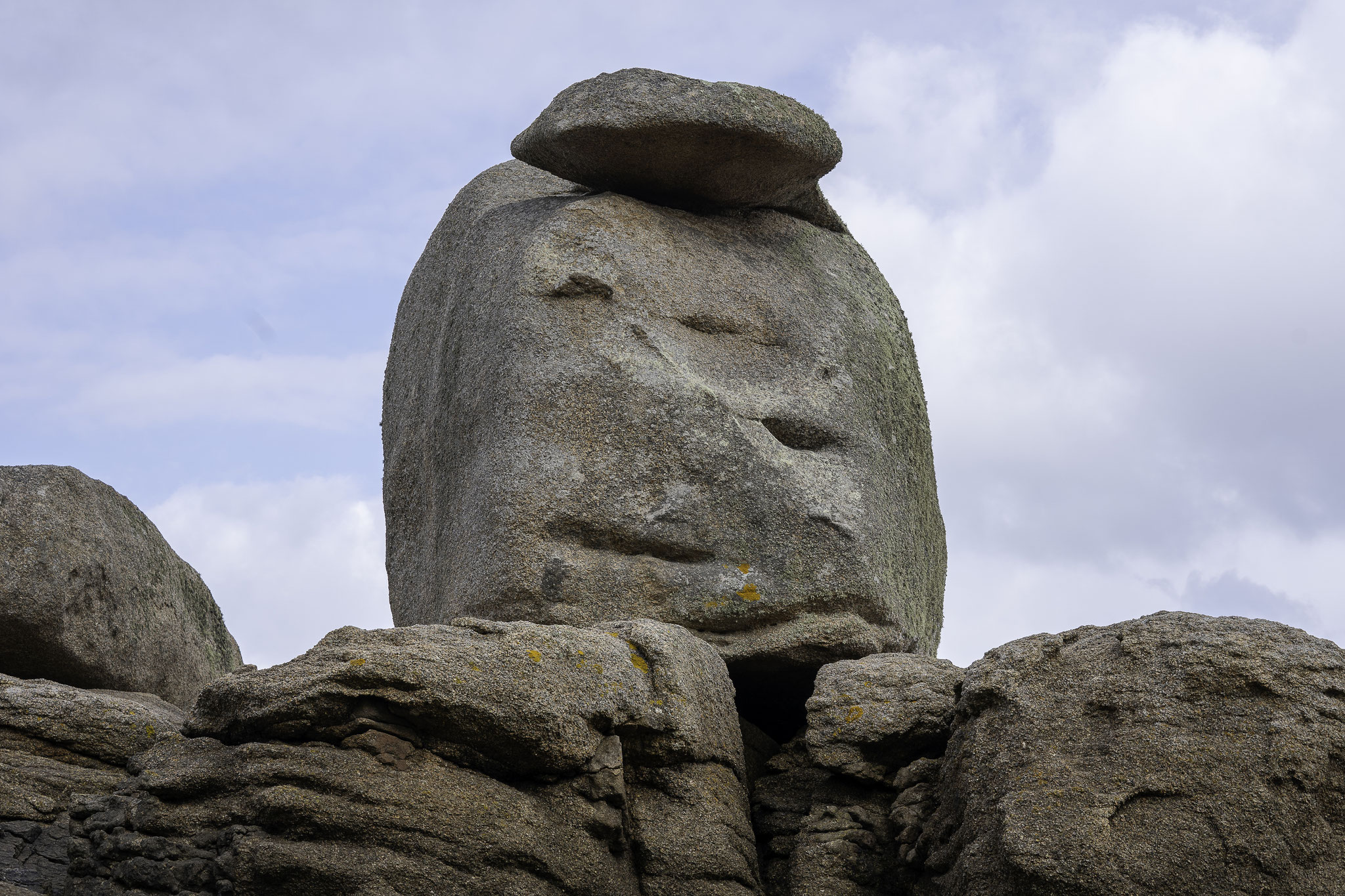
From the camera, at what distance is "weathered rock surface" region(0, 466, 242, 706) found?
8.84 meters

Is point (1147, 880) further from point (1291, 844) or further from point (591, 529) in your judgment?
point (591, 529)

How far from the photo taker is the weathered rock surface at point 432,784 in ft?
20.3

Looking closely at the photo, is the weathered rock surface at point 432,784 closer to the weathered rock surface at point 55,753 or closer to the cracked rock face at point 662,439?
the weathered rock surface at point 55,753

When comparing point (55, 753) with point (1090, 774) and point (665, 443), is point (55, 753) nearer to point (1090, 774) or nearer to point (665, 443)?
point (665, 443)

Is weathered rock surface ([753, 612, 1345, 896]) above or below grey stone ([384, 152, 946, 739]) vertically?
below

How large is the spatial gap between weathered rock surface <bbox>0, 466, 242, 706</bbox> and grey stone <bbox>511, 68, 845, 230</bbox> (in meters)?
3.63

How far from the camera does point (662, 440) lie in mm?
9055

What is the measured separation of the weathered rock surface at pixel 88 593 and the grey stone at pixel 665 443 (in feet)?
5.06

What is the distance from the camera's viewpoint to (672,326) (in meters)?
9.65

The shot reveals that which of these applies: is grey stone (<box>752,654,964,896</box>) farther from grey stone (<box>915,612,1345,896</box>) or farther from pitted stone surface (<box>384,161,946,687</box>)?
pitted stone surface (<box>384,161,946,687</box>)

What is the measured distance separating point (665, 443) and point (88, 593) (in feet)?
11.9

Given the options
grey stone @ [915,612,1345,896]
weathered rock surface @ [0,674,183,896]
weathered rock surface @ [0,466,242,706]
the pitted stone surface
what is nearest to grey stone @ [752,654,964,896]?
grey stone @ [915,612,1345,896]

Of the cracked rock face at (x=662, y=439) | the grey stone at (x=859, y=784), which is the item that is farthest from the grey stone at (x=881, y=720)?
the cracked rock face at (x=662, y=439)

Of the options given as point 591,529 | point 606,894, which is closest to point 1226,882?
point 606,894
